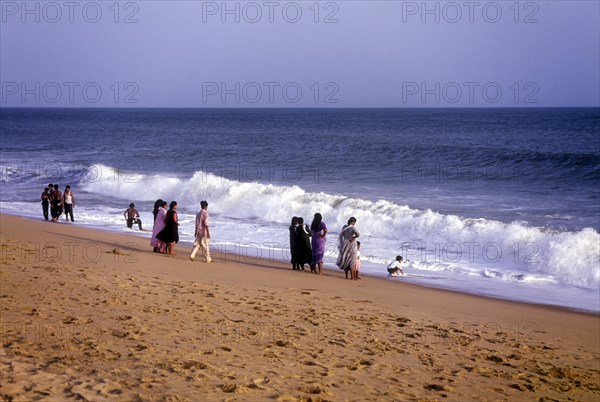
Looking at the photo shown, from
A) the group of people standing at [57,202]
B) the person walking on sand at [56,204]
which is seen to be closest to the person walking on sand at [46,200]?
the group of people standing at [57,202]

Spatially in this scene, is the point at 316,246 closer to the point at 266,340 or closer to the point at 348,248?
the point at 348,248

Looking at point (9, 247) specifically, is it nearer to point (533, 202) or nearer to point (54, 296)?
point (54, 296)

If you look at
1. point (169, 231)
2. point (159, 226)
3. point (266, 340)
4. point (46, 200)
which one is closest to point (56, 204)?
point (46, 200)

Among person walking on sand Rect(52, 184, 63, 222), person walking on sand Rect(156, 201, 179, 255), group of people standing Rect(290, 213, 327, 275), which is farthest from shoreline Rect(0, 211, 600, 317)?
person walking on sand Rect(156, 201, 179, 255)

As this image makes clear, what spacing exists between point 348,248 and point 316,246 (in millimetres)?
956

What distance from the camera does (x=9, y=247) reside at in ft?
46.3

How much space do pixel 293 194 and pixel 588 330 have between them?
56.5 feet

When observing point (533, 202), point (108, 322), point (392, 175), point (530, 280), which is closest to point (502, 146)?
point (392, 175)

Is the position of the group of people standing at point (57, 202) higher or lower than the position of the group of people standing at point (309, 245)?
higher

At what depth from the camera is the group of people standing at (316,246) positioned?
13555 millimetres

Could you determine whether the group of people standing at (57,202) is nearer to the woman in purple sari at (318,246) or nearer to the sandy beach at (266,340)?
the sandy beach at (266,340)

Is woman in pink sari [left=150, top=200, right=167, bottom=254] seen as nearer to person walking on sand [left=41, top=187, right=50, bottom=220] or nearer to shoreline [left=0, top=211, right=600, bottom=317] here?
shoreline [left=0, top=211, right=600, bottom=317]

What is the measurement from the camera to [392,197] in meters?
28.0

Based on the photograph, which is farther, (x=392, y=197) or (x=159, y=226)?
(x=392, y=197)
